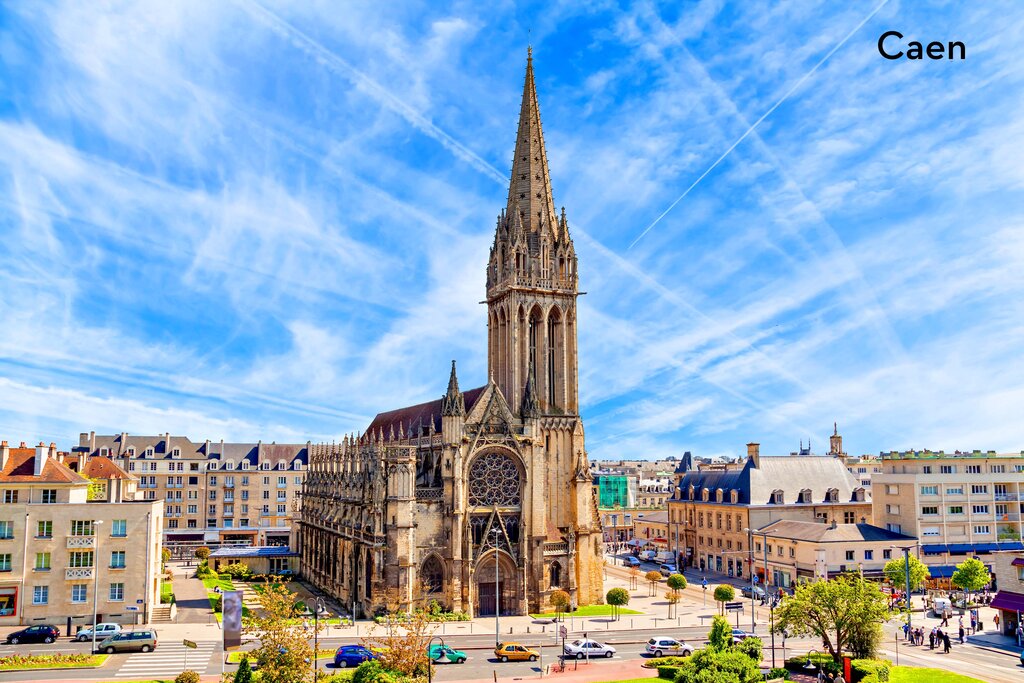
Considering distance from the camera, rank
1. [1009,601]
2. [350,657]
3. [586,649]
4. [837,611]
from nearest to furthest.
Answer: [837,611] < [350,657] < [586,649] < [1009,601]

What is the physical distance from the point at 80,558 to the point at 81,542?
1.06 m

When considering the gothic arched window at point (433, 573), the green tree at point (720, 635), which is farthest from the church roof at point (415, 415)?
the green tree at point (720, 635)

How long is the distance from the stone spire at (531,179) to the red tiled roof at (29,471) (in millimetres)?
41991

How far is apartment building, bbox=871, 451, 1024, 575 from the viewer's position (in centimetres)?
8856

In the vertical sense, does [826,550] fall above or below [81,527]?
below

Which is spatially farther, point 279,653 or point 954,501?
point 954,501

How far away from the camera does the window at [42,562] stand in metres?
59.2

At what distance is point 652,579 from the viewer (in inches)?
3169

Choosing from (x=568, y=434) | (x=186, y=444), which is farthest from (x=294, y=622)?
(x=186, y=444)

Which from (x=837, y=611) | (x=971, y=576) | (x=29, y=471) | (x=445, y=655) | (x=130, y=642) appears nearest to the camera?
(x=837, y=611)

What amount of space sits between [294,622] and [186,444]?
96.7m

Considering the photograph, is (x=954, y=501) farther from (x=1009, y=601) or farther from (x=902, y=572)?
(x=1009, y=601)

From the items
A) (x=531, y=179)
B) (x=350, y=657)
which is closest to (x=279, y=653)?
(x=350, y=657)

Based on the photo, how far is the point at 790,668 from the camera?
4734 centimetres
